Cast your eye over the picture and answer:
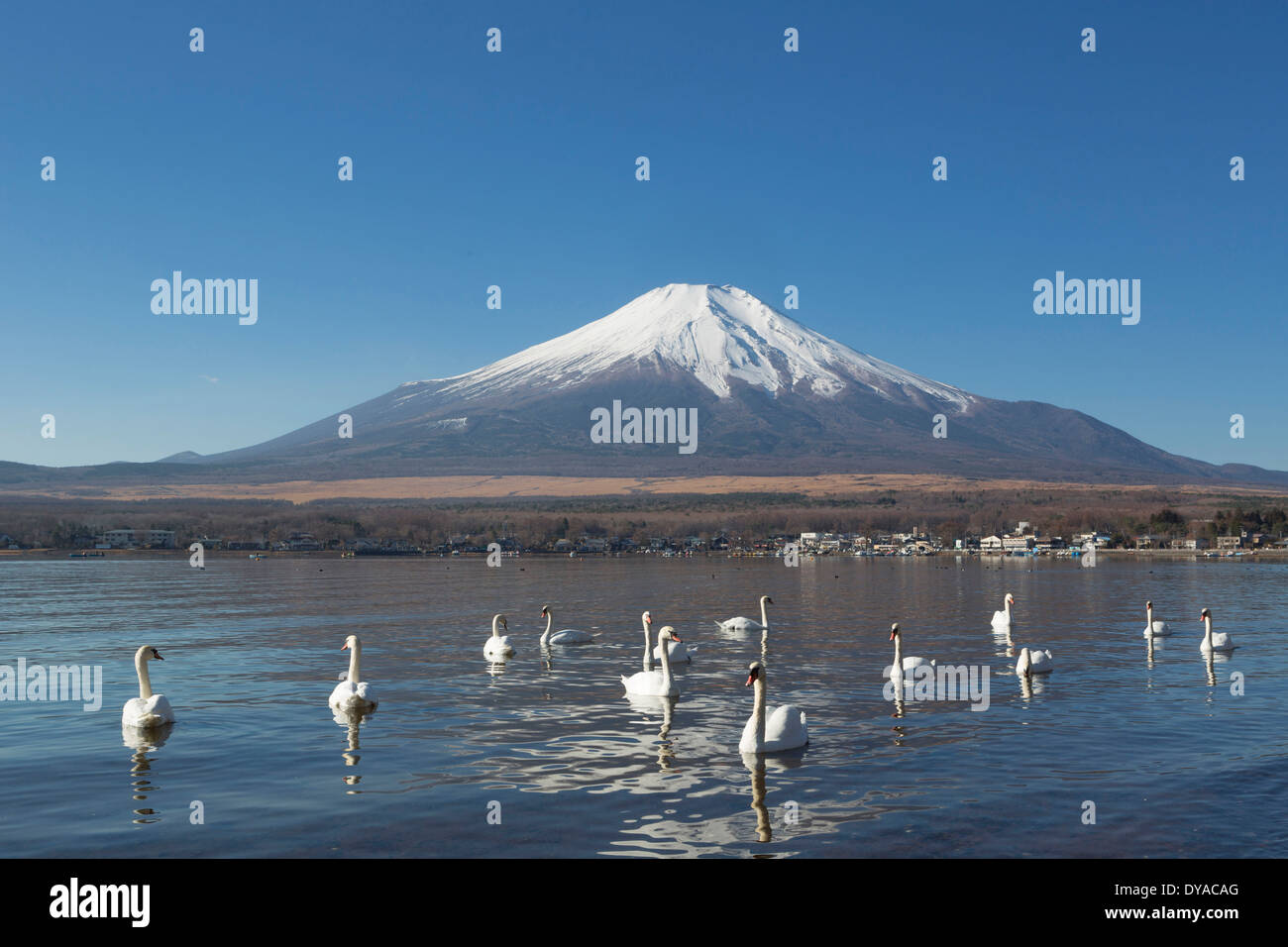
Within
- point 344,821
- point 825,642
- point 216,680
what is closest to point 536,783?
point 344,821

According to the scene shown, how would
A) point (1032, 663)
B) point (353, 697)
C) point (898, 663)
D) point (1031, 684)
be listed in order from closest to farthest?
point (353, 697) → point (898, 663) → point (1031, 684) → point (1032, 663)

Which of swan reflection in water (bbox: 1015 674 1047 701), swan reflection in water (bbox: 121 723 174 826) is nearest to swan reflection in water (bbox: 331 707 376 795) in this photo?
swan reflection in water (bbox: 121 723 174 826)

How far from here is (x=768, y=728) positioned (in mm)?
17281

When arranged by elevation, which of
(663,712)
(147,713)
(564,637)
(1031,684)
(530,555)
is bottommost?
(530,555)

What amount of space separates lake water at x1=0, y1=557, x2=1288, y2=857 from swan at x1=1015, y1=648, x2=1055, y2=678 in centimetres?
63

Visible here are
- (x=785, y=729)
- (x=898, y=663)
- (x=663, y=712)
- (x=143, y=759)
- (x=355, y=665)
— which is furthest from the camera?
(x=898, y=663)

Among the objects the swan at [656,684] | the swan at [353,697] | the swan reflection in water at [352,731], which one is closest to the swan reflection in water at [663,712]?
the swan at [656,684]

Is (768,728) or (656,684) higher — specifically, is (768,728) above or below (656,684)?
above

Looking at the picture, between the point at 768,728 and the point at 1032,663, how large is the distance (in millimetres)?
11565

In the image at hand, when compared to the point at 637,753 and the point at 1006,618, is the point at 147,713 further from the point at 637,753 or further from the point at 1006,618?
the point at 1006,618

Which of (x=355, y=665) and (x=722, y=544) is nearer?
(x=355, y=665)

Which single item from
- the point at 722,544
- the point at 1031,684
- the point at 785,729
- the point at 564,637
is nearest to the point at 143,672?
the point at 785,729

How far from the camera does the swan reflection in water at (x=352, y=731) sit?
1605cm
